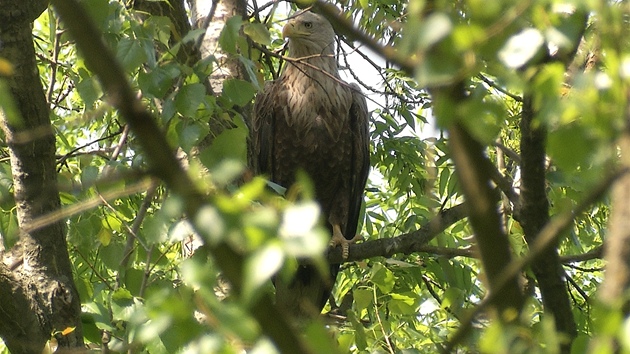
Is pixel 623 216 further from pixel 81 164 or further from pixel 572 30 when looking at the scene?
pixel 81 164

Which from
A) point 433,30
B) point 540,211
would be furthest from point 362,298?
point 433,30

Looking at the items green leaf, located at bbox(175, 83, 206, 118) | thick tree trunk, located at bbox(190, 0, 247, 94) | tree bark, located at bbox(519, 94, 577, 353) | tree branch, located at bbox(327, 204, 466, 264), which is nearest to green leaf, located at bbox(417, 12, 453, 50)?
tree bark, located at bbox(519, 94, 577, 353)

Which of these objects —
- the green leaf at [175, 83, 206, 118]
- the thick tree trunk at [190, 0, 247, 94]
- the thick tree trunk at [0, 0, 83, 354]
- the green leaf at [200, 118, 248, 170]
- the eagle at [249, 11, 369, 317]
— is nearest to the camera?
the green leaf at [200, 118, 248, 170]

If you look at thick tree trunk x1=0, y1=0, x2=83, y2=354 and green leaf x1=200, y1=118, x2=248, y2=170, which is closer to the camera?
green leaf x1=200, y1=118, x2=248, y2=170

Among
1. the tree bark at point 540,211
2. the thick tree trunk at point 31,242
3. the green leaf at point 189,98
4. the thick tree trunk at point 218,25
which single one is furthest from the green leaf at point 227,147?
the thick tree trunk at point 218,25

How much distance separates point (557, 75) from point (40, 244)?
2.09 metres

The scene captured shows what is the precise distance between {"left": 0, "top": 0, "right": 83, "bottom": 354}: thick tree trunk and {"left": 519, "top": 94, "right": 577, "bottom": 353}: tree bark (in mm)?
1416

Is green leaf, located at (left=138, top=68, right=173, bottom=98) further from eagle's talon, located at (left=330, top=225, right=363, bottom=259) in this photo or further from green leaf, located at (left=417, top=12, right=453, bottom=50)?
eagle's talon, located at (left=330, top=225, right=363, bottom=259)

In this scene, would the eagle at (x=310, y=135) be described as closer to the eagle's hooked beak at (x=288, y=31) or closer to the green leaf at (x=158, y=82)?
the eagle's hooked beak at (x=288, y=31)

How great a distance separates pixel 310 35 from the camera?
527 centimetres

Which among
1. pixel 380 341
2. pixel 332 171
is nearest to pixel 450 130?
pixel 380 341

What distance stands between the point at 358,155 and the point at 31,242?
2.60m

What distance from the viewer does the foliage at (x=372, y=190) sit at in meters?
0.92

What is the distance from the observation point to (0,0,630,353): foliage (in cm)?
92
